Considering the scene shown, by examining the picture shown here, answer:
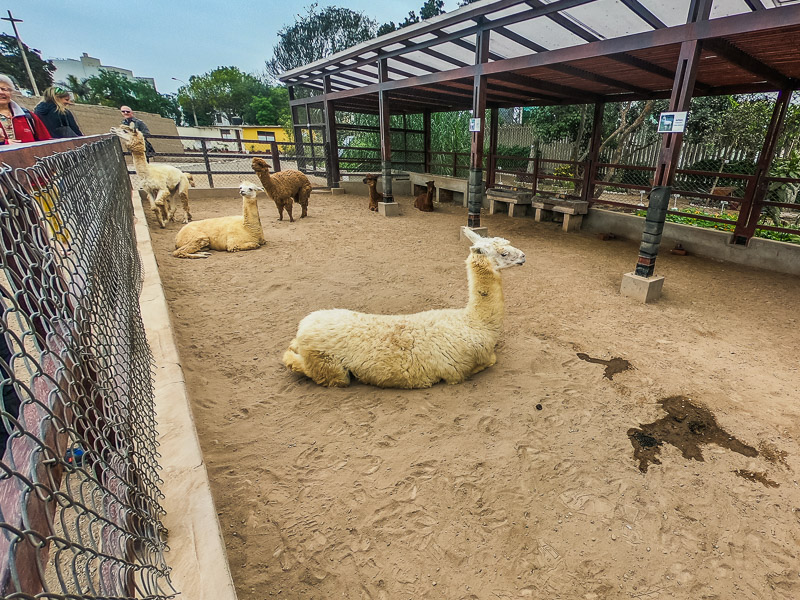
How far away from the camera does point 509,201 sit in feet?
32.3

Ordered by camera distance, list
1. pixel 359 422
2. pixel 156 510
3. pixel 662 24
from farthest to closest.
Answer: pixel 662 24
pixel 359 422
pixel 156 510

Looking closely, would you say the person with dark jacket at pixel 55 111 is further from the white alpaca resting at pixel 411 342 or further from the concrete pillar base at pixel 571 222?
the concrete pillar base at pixel 571 222

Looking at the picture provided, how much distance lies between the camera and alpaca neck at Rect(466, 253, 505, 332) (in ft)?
10.3

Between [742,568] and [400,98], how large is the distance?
1186cm

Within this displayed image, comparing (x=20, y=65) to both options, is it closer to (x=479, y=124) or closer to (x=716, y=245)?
(x=479, y=124)

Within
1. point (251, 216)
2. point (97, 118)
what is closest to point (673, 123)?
point (251, 216)

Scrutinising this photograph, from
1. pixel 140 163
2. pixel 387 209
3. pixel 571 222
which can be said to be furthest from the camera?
pixel 387 209

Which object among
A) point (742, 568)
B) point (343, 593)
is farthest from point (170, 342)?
point (742, 568)

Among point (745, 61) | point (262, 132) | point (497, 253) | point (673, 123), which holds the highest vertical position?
point (262, 132)

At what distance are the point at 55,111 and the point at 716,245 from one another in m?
10.5

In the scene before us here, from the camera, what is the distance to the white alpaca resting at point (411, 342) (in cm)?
299

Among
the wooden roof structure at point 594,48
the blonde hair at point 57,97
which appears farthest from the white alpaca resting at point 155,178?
the wooden roof structure at point 594,48

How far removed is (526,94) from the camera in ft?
30.8

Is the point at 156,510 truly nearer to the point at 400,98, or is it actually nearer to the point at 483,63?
the point at 483,63
